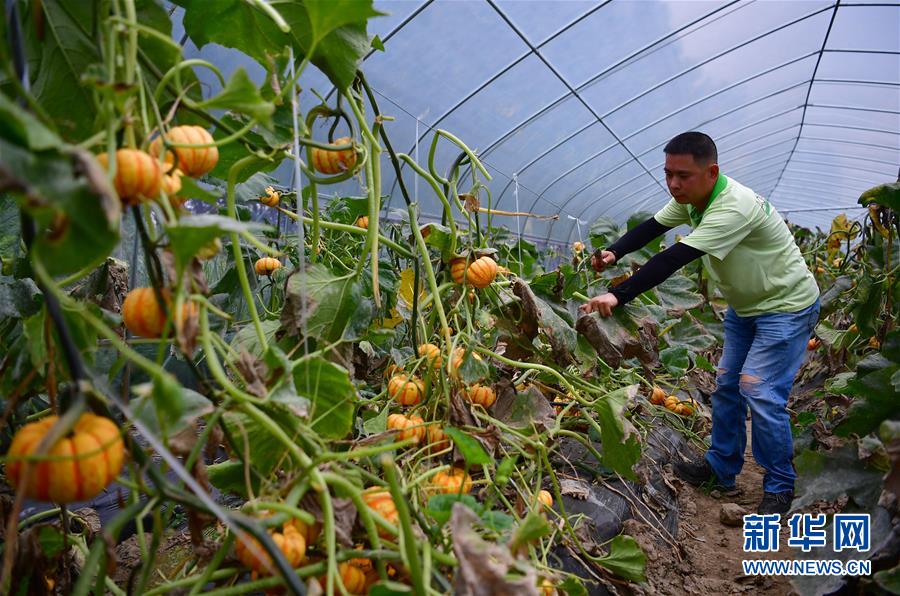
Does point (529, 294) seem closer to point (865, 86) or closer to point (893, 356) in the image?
point (893, 356)

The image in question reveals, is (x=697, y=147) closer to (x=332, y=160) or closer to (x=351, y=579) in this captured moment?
(x=332, y=160)

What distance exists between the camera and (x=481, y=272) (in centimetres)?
113

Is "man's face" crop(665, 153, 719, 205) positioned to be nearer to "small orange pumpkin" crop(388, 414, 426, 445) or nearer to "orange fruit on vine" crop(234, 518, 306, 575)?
"small orange pumpkin" crop(388, 414, 426, 445)

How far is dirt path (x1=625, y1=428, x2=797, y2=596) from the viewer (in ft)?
4.91

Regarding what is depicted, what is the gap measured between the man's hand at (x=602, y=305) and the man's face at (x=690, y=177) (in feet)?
2.43

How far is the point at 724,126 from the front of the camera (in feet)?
24.6

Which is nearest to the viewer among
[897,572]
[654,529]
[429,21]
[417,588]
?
[417,588]

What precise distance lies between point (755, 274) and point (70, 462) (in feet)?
7.52

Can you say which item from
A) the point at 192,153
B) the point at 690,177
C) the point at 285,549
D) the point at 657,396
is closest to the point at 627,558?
the point at 285,549

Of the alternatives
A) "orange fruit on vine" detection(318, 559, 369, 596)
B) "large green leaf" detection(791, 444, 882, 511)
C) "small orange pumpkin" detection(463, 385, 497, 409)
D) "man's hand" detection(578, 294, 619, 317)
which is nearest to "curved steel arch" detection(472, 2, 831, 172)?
"man's hand" detection(578, 294, 619, 317)

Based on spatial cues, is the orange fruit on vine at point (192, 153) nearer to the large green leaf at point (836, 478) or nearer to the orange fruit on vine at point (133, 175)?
the orange fruit on vine at point (133, 175)

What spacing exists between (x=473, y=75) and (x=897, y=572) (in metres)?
4.51

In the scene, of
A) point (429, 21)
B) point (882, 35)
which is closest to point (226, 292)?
point (429, 21)

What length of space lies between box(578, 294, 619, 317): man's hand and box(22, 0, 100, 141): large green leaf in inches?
46.2
